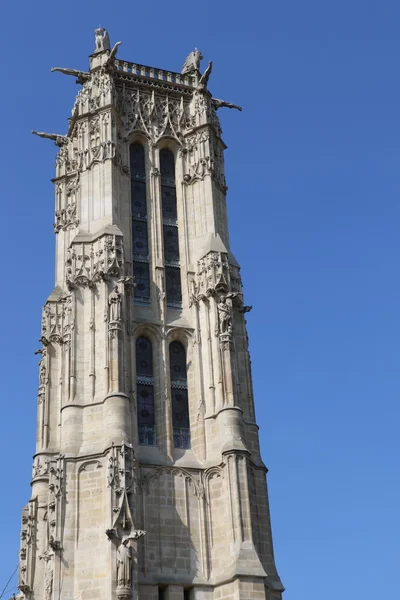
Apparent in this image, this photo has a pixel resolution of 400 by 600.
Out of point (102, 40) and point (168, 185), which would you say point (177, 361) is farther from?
point (102, 40)

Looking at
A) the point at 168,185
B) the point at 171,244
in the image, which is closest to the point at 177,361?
the point at 171,244

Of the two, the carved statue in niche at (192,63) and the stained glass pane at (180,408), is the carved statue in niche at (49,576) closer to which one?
the stained glass pane at (180,408)

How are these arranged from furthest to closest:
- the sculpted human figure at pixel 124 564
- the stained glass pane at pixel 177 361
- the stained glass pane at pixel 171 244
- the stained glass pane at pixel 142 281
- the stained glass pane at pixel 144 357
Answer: the stained glass pane at pixel 171 244, the stained glass pane at pixel 142 281, the stained glass pane at pixel 177 361, the stained glass pane at pixel 144 357, the sculpted human figure at pixel 124 564

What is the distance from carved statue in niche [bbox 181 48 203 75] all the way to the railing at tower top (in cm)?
42

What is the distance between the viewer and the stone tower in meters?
27.8

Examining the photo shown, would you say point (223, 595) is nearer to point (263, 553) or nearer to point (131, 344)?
point (263, 553)

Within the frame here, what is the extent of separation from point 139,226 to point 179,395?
6.85m

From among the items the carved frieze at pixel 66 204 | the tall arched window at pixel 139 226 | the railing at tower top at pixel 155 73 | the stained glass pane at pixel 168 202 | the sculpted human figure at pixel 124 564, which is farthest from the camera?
the carved frieze at pixel 66 204

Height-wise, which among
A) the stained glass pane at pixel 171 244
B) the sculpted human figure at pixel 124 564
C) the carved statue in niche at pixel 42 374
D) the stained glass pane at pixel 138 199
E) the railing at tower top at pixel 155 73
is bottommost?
the sculpted human figure at pixel 124 564

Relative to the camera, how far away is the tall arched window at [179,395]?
31.3 meters

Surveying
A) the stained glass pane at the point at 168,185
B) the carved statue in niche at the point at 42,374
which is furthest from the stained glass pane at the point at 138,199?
the carved statue in niche at the point at 42,374

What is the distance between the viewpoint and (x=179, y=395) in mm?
32031

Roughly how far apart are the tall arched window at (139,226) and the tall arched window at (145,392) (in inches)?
74.7

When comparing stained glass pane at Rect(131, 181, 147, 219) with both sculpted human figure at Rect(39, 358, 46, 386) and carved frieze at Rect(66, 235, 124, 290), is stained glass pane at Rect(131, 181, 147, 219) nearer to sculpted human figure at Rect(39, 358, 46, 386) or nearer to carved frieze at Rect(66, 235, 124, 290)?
carved frieze at Rect(66, 235, 124, 290)
